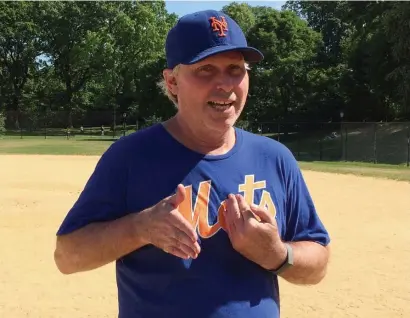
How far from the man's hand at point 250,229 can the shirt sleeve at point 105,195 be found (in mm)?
440

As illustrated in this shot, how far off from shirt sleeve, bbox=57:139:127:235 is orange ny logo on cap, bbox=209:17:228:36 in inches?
23.2

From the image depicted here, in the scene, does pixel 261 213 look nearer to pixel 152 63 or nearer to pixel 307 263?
pixel 307 263

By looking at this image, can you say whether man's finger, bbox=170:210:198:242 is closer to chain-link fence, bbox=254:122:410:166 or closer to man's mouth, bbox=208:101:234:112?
man's mouth, bbox=208:101:234:112

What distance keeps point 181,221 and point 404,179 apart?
20.0 meters

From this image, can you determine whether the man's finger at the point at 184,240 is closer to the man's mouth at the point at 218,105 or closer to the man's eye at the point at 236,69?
the man's mouth at the point at 218,105

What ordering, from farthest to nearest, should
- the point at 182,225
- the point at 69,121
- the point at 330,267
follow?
1. the point at 69,121
2. the point at 330,267
3. the point at 182,225

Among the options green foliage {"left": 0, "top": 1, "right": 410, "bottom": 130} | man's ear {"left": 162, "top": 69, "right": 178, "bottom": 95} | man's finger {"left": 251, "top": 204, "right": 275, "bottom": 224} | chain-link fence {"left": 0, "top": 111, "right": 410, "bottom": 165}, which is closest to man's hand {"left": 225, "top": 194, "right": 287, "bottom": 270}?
man's finger {"left": 251, "top": 204, "right": 275, "bottom": 224}

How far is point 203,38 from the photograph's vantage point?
221 cm

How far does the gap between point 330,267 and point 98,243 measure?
698 centimetres

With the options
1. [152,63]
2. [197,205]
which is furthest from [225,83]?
[152,63]

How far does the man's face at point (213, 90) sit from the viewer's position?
219 centimetres

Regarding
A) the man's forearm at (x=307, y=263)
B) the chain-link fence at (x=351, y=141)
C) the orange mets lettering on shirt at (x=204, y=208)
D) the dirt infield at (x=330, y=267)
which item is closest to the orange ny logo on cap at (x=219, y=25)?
the orange mets lettering on shirt at (x=204, y=208)

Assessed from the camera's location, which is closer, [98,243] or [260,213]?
[260,213]

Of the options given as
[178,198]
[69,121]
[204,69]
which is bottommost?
[69,121]
